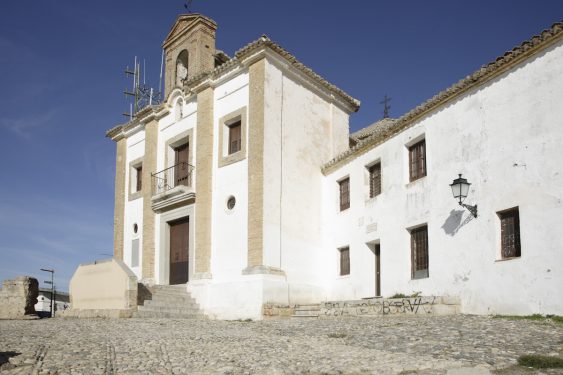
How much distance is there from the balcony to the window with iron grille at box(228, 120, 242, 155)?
1642mm

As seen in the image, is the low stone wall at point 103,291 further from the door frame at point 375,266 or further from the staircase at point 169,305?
the door frame at point 375,266

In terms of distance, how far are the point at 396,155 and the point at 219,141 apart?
17.9ft

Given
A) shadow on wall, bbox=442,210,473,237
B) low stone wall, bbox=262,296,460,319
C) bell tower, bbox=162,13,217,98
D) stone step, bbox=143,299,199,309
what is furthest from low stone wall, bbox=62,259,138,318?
shadow on wall, bbox=442,210,473,237

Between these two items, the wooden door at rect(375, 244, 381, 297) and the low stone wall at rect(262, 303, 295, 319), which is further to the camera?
the wooden door at rect(375, 244, 381, 297)

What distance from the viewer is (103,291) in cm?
1484

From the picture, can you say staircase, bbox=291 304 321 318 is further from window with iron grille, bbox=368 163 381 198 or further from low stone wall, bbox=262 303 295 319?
window with iron grille, bbox=368 163 381 198

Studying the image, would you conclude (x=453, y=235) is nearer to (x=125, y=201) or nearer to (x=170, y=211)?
(x=170, y=211)

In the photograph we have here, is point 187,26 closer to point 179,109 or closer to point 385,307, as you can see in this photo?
point 179,109

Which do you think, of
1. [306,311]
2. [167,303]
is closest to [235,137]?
[167,303]

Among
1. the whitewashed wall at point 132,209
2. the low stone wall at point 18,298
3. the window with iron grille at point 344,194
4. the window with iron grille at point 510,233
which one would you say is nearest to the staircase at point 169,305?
the whitewashed wall at point 132,209

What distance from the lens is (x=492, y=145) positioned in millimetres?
10562

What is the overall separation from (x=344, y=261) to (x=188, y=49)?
9.30 m

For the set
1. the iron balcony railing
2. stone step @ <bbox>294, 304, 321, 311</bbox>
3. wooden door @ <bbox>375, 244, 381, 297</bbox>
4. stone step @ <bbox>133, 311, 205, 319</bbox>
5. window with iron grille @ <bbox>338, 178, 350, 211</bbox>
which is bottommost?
stone step @ <bbox>133, 311, 205, 319</bbox>

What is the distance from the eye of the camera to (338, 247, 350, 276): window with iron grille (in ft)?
50.2
